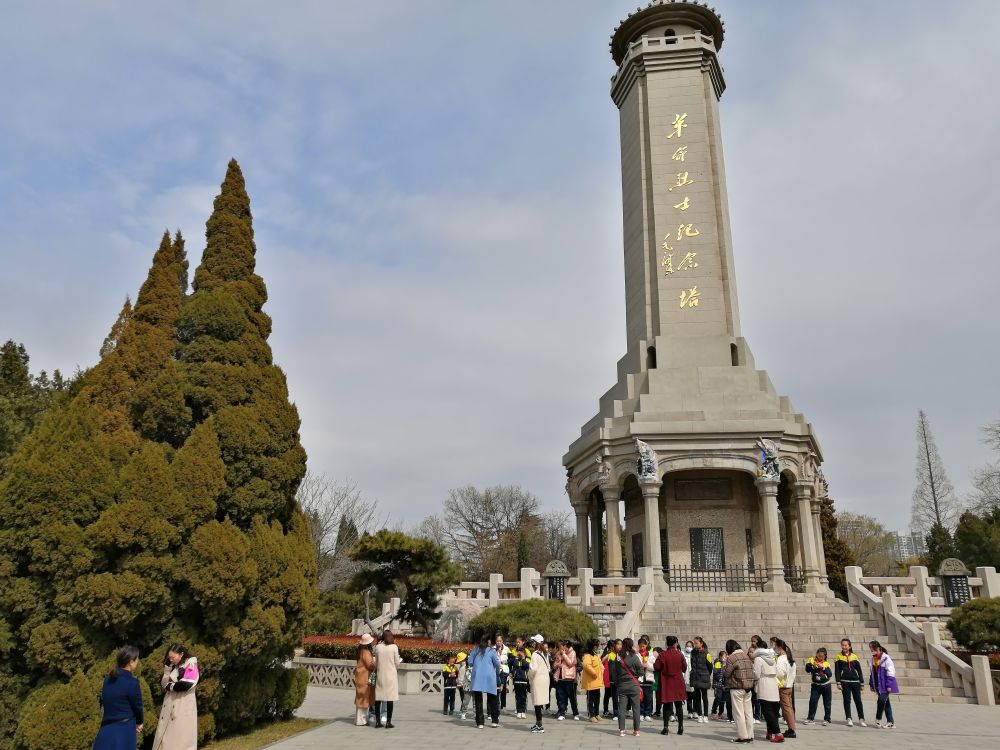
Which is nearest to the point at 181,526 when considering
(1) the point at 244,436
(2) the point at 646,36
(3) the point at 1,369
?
(1) the point at 244,436

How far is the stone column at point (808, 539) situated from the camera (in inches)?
1005

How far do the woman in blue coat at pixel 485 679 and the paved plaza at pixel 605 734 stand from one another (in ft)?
0.89

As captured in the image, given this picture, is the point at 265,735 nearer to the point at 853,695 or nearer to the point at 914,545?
the point at 853,695

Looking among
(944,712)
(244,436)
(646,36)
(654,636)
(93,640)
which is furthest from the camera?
(646,36)

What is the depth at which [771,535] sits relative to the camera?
25297 millimetres

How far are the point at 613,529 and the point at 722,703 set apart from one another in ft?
40.9

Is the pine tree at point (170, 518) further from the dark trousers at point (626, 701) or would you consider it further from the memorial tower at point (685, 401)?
the memorial tower at point (685, 401)

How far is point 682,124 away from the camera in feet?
105

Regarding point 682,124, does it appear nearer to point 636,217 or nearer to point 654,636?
point 636,217

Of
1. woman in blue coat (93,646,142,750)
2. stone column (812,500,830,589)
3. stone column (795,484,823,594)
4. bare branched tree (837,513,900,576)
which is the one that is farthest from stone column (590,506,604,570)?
bare branched tree (837,513,900,576)

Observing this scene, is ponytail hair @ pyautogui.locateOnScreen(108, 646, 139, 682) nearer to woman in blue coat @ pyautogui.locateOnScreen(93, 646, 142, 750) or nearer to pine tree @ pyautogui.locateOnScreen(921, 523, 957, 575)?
woman in blue coat @ pyautogui.locateOnScreen(93, 646, 142, 750)

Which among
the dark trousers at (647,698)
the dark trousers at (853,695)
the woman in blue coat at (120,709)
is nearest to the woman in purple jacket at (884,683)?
the dark trousers at (853,695)

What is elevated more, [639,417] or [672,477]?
[639,417]

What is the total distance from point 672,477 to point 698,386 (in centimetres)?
351
